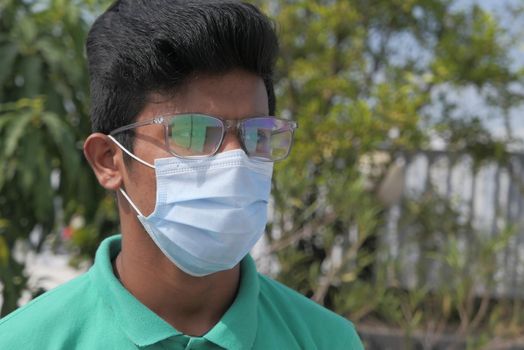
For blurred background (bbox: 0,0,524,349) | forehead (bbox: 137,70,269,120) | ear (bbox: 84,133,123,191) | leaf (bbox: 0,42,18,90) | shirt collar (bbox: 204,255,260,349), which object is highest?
forehead (bbox: 137,70,269,120)

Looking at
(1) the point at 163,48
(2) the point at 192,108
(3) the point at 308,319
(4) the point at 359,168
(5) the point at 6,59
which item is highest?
(1) the point at 163,48

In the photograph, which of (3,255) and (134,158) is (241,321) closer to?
(134,158)

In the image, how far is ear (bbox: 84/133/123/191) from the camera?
1650 millimetres

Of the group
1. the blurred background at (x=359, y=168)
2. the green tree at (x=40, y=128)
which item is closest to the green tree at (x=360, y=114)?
the blurred background at (x=359, y=168)

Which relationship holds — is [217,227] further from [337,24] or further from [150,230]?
[337,24]

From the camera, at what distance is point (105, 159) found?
1673 mm

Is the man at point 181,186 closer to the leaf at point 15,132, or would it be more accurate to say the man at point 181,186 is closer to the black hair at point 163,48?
the black hair at point 163,48

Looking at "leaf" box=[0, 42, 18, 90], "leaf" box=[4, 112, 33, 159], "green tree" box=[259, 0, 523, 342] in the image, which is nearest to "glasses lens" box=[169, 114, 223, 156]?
"leaf" box=[4, 112, 33, 159]

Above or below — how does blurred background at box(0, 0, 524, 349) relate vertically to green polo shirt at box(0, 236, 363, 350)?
below

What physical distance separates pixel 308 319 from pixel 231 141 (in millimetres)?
392

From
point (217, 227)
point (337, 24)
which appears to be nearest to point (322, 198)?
point (337, 24)

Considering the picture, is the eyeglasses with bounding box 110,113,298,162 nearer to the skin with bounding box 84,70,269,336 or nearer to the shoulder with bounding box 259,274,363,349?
the skin with bounding box 84,70,269,336

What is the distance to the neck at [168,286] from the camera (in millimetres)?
1587

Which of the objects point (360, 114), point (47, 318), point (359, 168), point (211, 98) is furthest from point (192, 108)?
point (359, 168)
